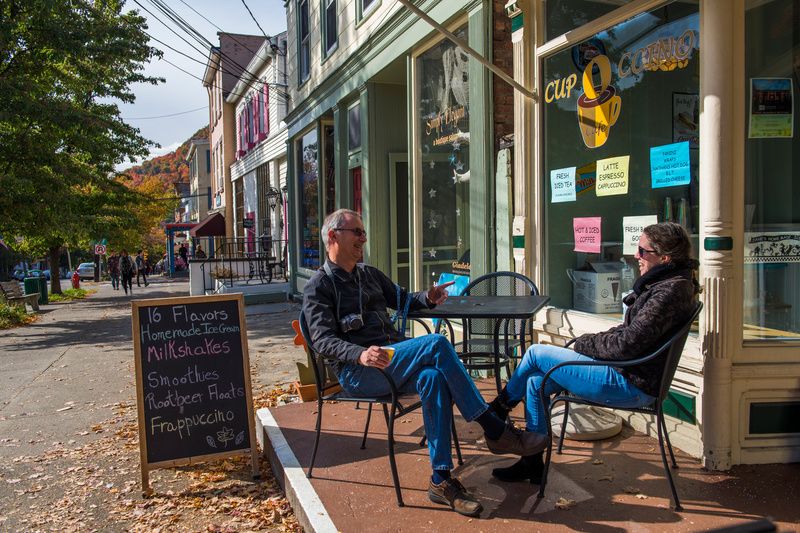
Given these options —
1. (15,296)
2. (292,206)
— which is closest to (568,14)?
(292,206)

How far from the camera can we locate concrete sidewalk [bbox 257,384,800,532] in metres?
3.00

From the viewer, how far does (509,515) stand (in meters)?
3.07

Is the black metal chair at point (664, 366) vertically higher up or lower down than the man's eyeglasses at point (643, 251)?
lower down

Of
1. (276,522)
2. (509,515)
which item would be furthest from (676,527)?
(276,522)

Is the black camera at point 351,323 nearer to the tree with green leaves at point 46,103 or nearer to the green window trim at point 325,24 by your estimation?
the green window trim at point 325,24

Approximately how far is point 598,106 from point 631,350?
2447mm

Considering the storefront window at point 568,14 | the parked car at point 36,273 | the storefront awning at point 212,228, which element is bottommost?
the parked car at point 36,273

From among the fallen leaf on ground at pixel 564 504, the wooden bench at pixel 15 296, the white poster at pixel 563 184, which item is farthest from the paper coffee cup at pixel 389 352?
the wooden bench at pixel 15 296

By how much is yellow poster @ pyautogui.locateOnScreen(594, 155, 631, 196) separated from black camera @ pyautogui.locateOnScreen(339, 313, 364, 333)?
2.28m

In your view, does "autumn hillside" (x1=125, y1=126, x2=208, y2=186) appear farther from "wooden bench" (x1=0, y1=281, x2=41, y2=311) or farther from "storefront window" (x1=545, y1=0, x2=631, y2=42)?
"storefront window" (x1=545, y1=0, x2=631, y2=42)

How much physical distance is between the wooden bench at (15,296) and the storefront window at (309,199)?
339 inches

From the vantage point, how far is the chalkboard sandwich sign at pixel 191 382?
3.93m

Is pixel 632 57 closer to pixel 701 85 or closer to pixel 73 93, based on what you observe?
pixel 701 85

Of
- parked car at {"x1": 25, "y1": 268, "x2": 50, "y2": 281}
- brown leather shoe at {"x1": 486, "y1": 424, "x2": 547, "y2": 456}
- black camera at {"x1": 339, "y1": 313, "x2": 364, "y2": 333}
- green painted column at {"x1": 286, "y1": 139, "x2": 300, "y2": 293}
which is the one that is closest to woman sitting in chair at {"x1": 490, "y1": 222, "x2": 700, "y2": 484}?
brown leather shoe at {"x1": 486, "y1": 424, "x2": 547, "y2": 456}
